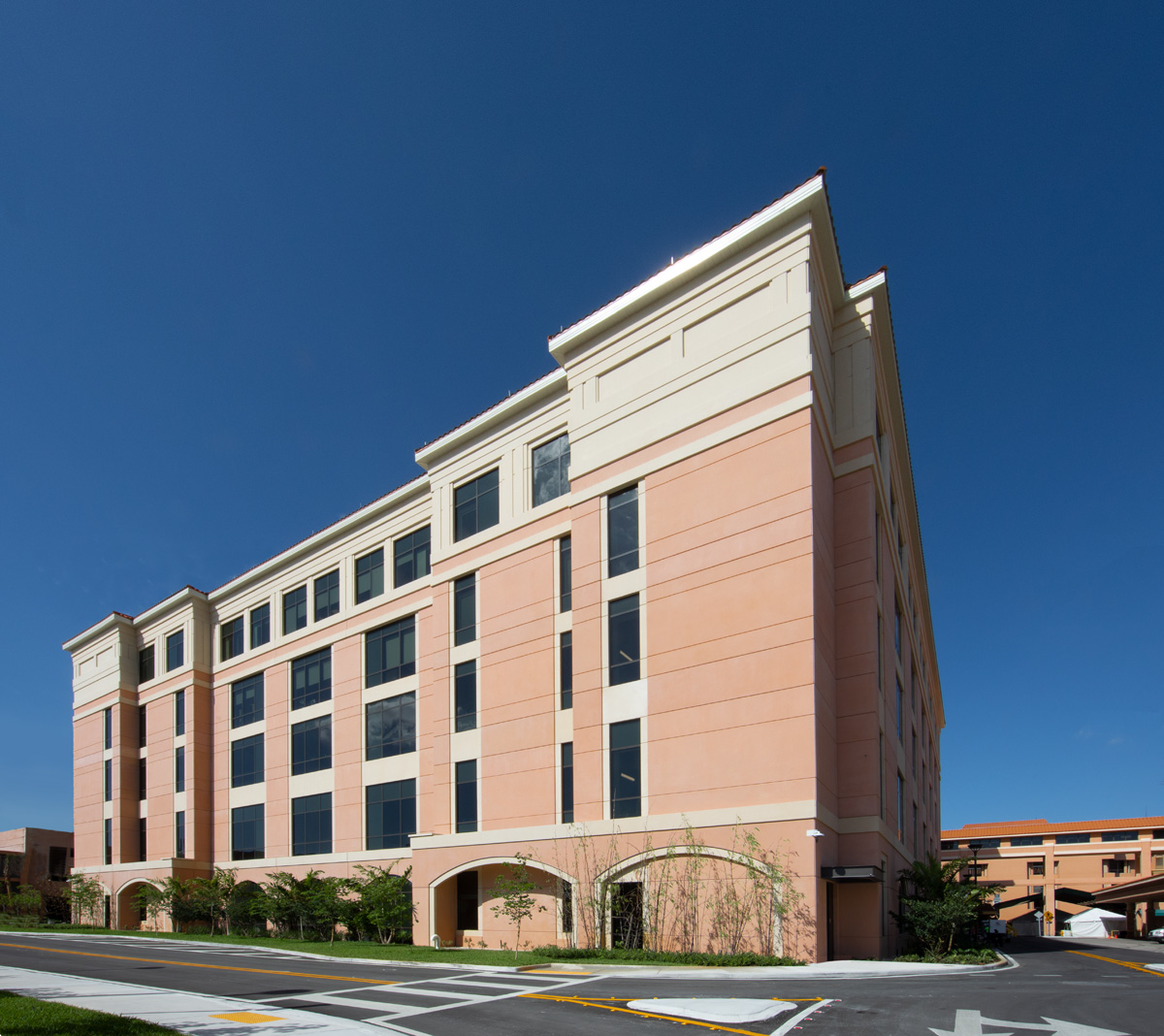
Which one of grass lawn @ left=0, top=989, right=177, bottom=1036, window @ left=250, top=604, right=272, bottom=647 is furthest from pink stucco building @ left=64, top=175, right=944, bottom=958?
grass lawn @ left=0, top=989, right=177, bottom=1036

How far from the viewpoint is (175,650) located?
51.8 m

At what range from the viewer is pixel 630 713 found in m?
26.8

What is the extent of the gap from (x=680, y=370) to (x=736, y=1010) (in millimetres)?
18567

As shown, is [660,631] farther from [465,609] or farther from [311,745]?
[311,745]

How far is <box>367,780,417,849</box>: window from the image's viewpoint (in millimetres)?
36000

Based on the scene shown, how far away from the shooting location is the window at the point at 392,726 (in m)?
36.8

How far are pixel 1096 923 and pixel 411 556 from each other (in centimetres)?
6193

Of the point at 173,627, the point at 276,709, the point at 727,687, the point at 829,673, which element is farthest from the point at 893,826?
the point at 173,627

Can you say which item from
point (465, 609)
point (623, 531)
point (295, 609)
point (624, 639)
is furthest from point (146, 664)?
point (624, 639)

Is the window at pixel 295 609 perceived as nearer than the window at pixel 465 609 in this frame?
No

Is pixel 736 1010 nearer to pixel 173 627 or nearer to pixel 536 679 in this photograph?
pixel 536 679

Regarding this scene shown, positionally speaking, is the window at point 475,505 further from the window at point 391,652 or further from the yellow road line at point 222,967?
the yellow road line at point 222,967

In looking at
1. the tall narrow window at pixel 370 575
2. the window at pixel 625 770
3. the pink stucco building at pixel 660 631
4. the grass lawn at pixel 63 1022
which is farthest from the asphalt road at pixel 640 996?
the tall narrow window at pixel 370 575

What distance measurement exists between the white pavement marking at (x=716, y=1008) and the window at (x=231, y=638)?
38.4 m
